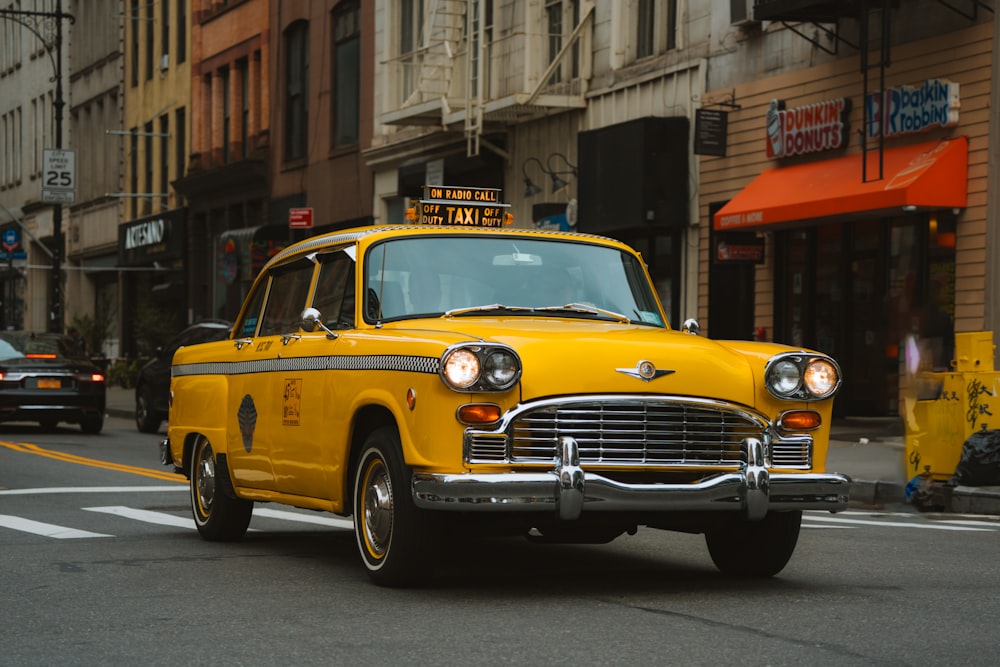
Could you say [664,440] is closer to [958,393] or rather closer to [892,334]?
[958,393]

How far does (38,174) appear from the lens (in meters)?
63.9

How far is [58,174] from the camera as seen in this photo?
45.5m

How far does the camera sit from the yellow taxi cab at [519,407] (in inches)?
312

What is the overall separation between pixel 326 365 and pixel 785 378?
2450 millimetres

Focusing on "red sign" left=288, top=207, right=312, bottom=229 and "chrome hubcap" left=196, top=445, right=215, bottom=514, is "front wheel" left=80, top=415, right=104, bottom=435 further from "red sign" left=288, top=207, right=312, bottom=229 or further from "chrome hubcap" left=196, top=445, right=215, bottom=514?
"chrome hubcap" left=196, top=445, right=215, bottom=514

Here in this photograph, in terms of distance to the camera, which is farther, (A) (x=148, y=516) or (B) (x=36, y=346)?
(B) (x=36, y=346)

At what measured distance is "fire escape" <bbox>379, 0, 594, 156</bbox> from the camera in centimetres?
2894

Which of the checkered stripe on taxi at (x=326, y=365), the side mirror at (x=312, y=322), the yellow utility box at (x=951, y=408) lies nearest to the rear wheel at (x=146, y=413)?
the yellow utility box at (x=951, y=408)

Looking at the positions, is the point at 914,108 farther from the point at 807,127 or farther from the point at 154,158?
the point at 154,158

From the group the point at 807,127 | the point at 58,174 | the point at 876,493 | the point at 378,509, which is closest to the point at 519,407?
the point at 378,509

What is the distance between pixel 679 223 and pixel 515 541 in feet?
51.4

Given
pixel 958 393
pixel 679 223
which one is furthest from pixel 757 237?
pixel 958 393

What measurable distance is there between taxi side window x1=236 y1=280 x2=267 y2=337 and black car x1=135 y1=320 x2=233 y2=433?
44.2 ft

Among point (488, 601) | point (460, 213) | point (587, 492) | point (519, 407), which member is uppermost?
point (460, 213)
